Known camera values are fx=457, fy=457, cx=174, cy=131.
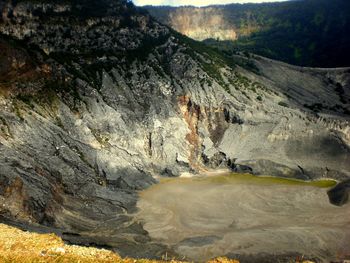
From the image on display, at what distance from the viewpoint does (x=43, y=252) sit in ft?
77.5

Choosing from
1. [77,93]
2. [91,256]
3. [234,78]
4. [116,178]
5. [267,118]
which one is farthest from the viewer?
[234,78]

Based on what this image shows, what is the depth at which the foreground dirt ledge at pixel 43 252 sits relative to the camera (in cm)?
2181

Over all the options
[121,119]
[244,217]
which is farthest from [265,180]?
[121,119]

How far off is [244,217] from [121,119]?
34680 millimetres

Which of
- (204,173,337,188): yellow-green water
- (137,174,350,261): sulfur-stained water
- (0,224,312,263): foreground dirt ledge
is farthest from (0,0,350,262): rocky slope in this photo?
(0,224,312,263): foreground dirt ledge

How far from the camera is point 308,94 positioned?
116 meters

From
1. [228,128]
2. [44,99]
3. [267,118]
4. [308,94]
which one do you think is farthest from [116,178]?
[308,94]

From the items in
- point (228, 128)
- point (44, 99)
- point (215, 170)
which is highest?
point (44, 99)

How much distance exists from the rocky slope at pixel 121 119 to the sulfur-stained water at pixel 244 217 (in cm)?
330

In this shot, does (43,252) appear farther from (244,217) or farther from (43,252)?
(244,217)

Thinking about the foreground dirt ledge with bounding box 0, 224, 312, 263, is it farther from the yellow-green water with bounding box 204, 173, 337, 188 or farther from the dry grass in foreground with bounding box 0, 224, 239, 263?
the yellow-green water with bounding box 204, 173, 337, 188

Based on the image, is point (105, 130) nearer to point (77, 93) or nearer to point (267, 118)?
point (77, 93)

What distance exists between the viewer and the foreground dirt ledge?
859 inches

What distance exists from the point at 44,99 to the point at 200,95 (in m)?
34.5
